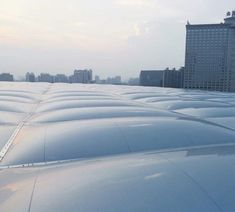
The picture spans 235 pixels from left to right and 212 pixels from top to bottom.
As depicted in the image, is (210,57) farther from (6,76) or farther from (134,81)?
(6,76)

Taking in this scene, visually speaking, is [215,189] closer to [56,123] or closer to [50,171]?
[50,171]

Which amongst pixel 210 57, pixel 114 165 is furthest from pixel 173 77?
pixel 114 165

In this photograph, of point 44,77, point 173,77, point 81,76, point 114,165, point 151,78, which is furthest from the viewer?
point 81,76

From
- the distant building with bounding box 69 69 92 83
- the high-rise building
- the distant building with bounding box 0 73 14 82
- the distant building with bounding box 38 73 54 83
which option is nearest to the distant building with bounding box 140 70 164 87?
the high-rise building

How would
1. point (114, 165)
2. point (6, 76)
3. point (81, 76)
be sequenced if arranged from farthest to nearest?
point (81, 76), point (6, 76), point (114, 165)

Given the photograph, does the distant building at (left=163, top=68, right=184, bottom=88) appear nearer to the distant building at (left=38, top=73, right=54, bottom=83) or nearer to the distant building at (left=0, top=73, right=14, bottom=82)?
the distant building at (left=38, top=73, right=54, bottom=83)

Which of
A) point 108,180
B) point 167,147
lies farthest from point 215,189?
point 167,147
